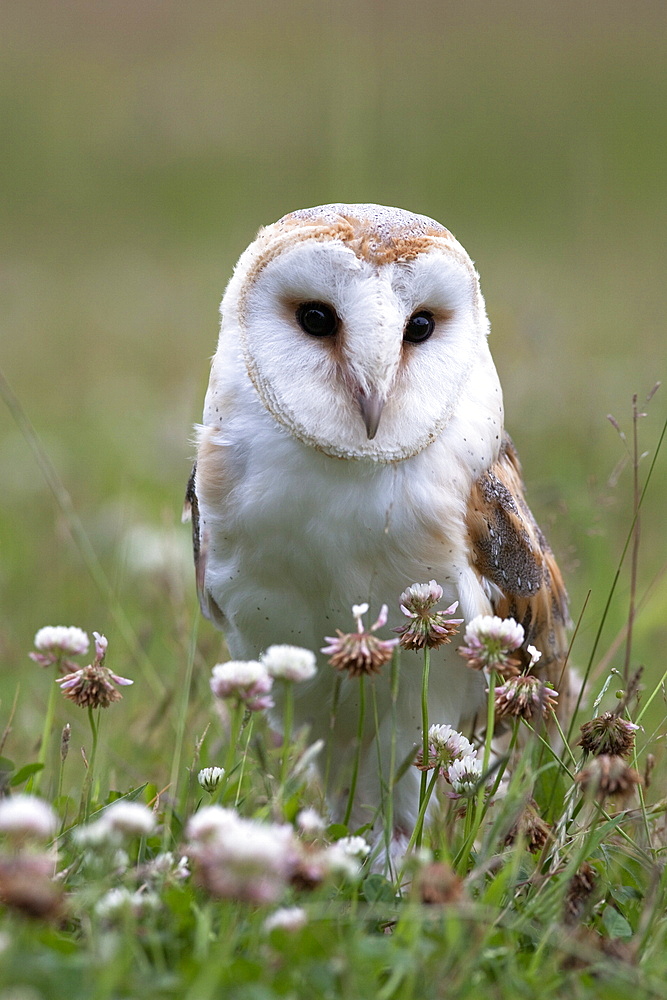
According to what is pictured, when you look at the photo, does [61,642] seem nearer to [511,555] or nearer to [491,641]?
[491,641]

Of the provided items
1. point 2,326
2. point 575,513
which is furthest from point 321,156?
point 575,513

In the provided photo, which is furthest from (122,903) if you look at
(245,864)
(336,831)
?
(336,831)

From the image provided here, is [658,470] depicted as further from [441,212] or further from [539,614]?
[441,212]

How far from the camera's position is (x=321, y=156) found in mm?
13344

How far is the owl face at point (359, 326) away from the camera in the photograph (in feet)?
6.84

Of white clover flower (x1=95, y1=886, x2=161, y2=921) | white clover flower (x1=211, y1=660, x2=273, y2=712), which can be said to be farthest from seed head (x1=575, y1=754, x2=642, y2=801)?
white clover flower (x1=95, y1=886, x2=161, y2=921)

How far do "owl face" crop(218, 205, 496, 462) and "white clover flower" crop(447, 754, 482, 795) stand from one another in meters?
0.58

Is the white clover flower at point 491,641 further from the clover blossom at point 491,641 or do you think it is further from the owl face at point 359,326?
the owl face at point 359,326

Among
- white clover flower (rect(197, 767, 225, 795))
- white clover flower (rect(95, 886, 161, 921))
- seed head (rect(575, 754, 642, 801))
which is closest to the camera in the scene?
Answer: white clover flower (rect(95, 886, 161, 921))

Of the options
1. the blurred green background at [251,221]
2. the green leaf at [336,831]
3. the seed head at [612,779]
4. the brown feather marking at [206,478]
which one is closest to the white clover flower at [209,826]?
the seed head at [612,779]

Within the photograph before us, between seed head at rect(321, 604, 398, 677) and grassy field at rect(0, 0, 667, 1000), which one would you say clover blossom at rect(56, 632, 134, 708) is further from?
seed head at rect(321, 604, 398, 677)

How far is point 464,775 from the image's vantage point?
2.03 m

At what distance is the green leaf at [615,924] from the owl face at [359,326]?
2.89 ft

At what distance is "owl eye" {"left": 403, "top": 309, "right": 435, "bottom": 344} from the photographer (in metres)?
2.22
